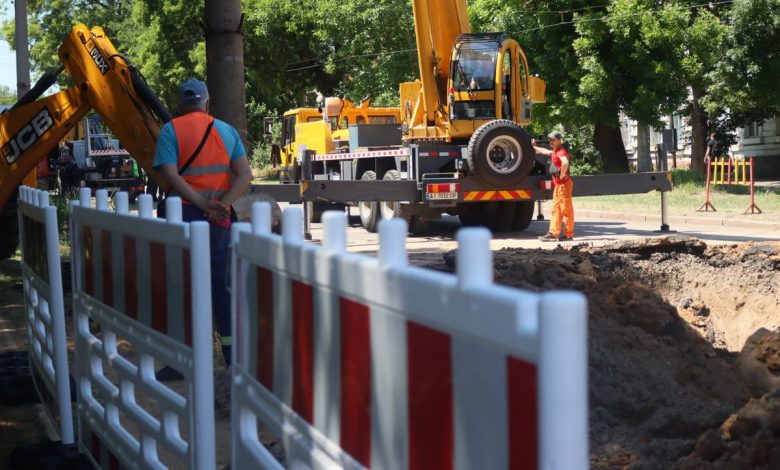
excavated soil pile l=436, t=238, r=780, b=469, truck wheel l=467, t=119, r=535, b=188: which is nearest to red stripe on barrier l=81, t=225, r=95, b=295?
excavated soil pile l=436, t=238, r=780, b=469

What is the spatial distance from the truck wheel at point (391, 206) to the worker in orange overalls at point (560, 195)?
256 centimetres

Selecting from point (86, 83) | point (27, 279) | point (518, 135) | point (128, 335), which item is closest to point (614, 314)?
point (27, 279)

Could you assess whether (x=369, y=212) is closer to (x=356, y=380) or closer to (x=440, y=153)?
(x=440, y=153)

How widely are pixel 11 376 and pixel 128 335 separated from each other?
11.3ft

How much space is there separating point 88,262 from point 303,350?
2744 millimetres

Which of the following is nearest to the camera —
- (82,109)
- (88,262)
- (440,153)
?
(88,262)

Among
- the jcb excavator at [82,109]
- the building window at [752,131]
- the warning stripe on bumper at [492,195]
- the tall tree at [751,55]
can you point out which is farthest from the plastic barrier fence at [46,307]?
the building window at [752,131]

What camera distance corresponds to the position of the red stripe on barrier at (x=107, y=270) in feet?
15.4

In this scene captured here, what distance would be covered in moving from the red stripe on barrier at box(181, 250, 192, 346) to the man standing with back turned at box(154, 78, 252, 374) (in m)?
2.89

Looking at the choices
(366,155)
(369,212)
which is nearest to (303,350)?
(366,155)

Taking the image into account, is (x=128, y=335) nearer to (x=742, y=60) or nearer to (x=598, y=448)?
(x=598, y=448)

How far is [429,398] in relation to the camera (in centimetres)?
203

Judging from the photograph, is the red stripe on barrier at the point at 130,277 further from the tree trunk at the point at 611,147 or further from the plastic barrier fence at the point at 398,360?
the tree trunk at the point at 611,147

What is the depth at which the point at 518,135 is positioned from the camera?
1777 centimetres
